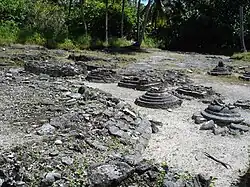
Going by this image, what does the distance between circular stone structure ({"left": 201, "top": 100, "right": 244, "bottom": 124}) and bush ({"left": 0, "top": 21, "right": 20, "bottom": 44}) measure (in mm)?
13615

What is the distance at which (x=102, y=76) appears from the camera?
1340 cm

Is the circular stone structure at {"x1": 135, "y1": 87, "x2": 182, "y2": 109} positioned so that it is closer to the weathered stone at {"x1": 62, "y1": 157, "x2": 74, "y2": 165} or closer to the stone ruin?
the stone ruin

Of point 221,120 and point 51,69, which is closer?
point 221,120

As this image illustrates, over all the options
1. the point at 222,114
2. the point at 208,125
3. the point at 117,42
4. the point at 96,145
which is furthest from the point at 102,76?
the point at 117,42

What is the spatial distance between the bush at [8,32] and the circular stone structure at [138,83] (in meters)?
9.31

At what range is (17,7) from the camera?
76.1 ft


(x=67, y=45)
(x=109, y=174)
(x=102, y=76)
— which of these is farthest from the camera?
(x=67, y=45)

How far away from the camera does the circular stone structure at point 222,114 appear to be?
8281 mm

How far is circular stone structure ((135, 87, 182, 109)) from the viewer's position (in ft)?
31.4

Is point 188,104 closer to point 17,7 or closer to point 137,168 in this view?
point 137,168

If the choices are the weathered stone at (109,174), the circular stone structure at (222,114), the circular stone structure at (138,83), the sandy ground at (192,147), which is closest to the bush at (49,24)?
the circular stone structure at (138,83)

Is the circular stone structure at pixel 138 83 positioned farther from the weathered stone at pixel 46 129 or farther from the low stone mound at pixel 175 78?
the weathered stone at pixel 46 129

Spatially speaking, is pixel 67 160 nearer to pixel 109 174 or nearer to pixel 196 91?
pixel 109 174

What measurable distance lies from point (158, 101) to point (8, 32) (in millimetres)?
13509
